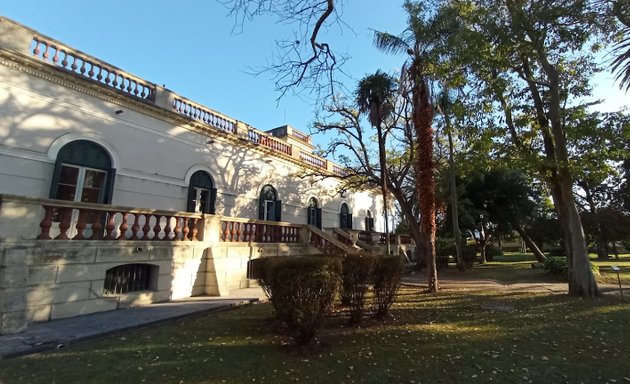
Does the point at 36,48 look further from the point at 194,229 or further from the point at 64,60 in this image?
the point at 194,229

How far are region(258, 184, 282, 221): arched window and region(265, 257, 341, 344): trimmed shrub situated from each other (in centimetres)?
1265

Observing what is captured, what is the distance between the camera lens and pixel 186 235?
10438 millimetres

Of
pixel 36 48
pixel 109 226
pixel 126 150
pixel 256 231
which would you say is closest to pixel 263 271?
pixel 109 226

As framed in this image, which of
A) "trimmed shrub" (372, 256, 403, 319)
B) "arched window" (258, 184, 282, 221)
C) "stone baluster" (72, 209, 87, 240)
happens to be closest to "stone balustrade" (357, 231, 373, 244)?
"arched window" (258, 184, 282, 221)

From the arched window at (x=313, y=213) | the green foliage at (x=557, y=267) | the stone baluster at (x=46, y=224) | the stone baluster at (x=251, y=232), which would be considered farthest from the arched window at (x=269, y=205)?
the green foliage at (x=557, y=267)

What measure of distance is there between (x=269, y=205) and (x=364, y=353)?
550 inches

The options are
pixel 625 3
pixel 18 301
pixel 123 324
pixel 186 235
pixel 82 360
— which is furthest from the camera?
pixel 186 235

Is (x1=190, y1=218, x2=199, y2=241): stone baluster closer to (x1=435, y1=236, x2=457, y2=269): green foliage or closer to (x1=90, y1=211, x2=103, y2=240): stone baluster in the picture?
(x1=90, y1=211, x2=103, y2=240): stone baluster

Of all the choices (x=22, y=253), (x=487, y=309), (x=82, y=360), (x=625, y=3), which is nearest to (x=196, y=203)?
(x=22, y=253)

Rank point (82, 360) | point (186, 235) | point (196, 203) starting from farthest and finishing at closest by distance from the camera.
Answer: point (196, 203), point (186, 235), point (82, 360)

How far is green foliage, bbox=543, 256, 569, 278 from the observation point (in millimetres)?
15863

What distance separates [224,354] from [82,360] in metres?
1.94

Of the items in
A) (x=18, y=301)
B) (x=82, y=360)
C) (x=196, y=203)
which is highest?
(x=196, y=203)

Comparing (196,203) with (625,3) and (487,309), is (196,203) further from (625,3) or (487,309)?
(625,3)
